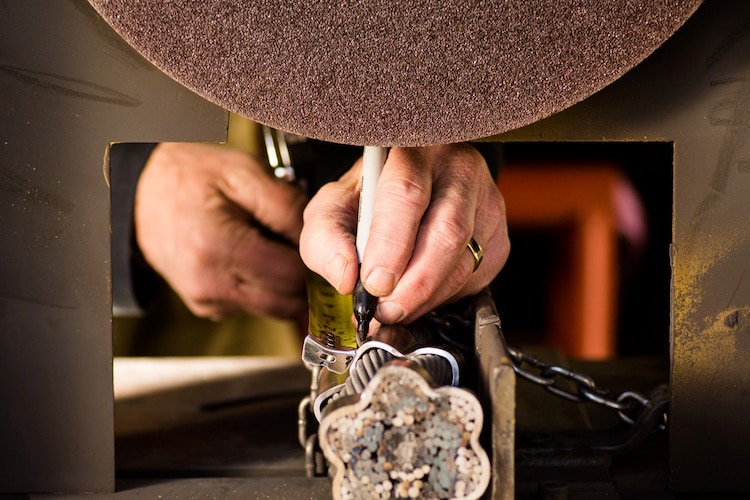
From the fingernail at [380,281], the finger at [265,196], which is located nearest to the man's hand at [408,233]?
the fingernail at [380,281]

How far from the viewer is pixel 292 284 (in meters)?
0.99

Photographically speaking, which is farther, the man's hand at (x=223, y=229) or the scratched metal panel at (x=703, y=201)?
the man's hand at (x=223, y=229)

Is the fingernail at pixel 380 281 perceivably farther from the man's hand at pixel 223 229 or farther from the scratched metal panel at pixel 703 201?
the man's hand at pixel 223 229

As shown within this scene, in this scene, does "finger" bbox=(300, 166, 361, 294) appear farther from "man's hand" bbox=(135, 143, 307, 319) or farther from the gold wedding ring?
"man's hand" bbox=(135, 143, 307, 319)

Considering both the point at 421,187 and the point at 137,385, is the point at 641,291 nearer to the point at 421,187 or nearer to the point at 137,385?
the point at 137,385

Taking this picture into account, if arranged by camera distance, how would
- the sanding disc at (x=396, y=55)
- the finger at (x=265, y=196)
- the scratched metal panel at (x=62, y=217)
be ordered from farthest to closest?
the finger at (x=265, y=196)
the scratched metal panel at (x=62, y=217)
the sanding disc at (x=396, y=55)

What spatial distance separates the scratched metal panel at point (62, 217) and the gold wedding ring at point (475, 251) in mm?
173

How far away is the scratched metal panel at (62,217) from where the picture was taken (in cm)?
52

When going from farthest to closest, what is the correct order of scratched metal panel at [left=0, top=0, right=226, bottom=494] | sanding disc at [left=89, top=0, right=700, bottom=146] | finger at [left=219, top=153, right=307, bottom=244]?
finger at [left=219, top=153, right=307, bottom=244]
scratched metal panel at [left=0, top=0, right=226, bottom=494]
sanding disc at [left=89, top=0, right=700, bottom=146]

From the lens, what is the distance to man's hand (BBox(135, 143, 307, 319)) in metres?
0.98

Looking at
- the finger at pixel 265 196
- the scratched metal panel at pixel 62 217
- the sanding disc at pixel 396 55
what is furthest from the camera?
the finger at pixel 265 196

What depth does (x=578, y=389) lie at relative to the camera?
0.59m

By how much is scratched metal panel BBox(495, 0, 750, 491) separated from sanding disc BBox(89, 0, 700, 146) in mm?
95

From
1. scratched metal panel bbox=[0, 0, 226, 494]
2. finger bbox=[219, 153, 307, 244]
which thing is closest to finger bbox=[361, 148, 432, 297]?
scratched metal panel bbox=[0, 0, 226, 494]
